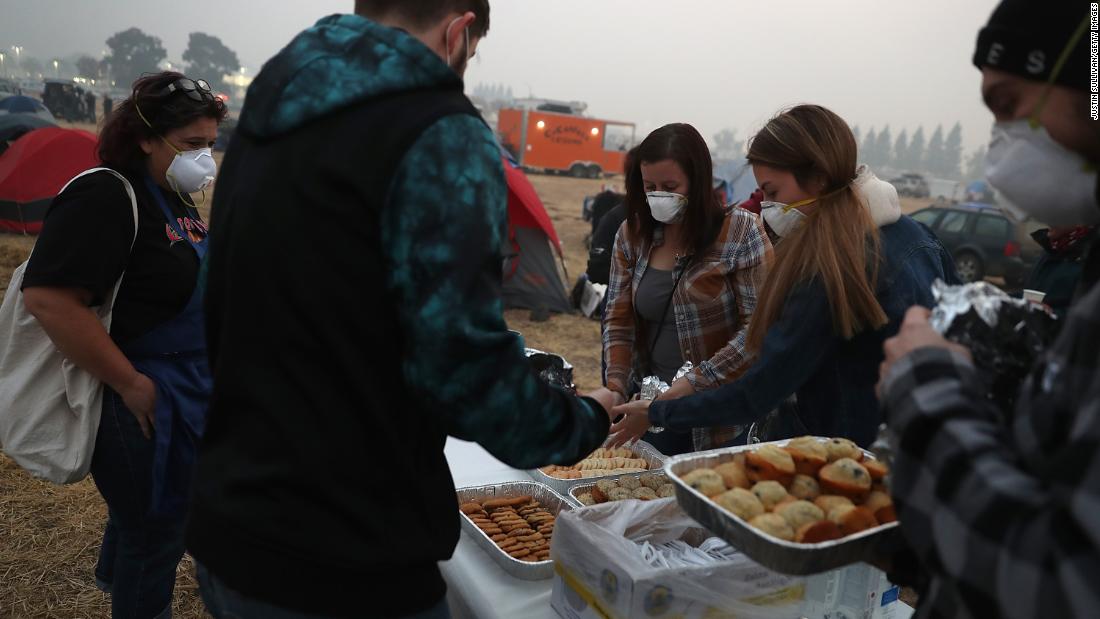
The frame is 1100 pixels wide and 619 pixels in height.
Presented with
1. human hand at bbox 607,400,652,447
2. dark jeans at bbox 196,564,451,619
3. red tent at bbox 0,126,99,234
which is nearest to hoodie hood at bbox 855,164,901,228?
human hand at bbox 607,400,652,447

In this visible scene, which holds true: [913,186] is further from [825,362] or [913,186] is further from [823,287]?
[823,287]

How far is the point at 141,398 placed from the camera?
2.27 meters

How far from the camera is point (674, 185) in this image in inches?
116

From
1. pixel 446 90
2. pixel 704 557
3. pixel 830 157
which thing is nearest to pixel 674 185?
pixel 830 157

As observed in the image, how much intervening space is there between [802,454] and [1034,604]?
28.8 inches

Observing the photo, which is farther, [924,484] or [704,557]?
[704,557]

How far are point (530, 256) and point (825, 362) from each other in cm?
736

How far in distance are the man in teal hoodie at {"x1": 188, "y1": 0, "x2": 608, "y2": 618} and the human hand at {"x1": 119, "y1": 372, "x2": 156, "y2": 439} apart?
1.22 metres

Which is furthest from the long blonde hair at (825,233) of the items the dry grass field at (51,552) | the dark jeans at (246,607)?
the dry grass field at (51,552)

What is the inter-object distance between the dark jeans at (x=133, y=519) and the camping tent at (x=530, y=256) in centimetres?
640

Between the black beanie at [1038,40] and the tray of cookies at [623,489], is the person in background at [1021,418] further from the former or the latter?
the tray of cookies at [623,489]

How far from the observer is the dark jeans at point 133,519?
7.55ft

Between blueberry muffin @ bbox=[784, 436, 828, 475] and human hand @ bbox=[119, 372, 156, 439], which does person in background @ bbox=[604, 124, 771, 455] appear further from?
human hand @ bbox=[119, 372, 156, 439]

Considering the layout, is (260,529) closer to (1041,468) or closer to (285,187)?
(285,187)
